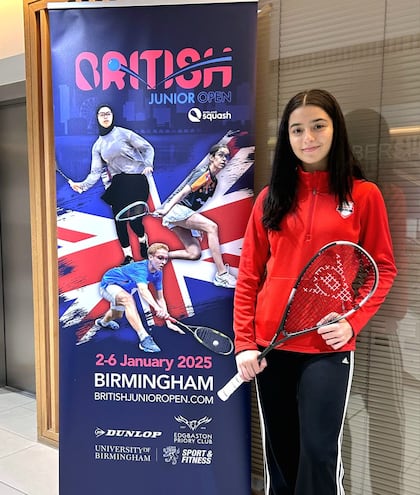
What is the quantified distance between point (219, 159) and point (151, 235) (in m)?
0.42

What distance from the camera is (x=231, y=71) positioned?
73.5 inches

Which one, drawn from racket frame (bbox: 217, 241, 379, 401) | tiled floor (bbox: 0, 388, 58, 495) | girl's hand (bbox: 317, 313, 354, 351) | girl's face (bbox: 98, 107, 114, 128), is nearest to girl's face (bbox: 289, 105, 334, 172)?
racket frame (bbox: 217, 241, 379, 401)

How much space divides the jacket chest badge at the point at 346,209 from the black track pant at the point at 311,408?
0.47 metres

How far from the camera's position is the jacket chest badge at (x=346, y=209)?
156cm

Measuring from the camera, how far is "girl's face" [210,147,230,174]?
75.1 inches

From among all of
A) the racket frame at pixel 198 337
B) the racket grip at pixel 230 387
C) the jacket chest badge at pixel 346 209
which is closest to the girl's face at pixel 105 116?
the racket frame at pixel 198 337

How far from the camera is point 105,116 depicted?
1948 mm

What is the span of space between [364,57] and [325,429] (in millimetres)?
1368

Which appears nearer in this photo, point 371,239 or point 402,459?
point 371,239

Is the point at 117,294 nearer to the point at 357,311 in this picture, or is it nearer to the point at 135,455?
the point at 135,455

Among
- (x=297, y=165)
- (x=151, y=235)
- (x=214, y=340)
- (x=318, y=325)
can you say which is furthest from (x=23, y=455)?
(x=297, y=165)

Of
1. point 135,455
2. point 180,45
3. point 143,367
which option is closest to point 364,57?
point 180,45

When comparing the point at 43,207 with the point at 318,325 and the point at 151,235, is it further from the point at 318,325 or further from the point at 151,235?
the point at 318,325

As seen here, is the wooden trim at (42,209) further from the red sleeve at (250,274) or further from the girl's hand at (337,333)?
the girl's hand at (337,333)
